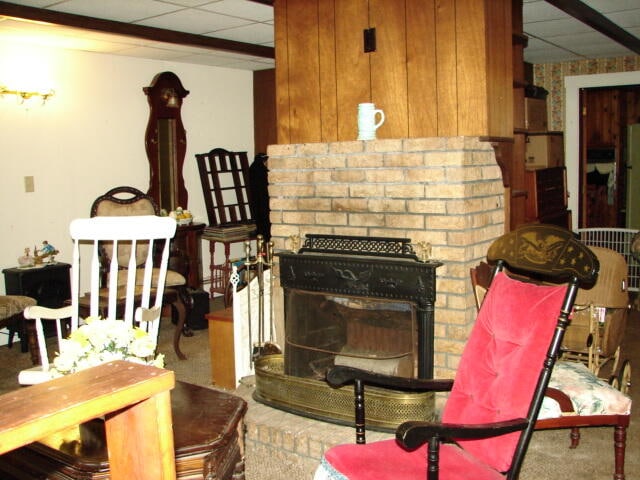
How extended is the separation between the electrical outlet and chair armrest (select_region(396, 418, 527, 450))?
14.3ft

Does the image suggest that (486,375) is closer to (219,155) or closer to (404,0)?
(404,0)

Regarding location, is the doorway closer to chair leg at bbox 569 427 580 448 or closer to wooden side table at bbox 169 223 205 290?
wooden side table at bbox 169 223 205 290

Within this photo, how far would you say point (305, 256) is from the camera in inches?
127

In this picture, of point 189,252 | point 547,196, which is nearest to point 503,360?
point 547,196

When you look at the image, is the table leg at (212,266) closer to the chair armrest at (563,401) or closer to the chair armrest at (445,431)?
the chair armrest at (563,401)

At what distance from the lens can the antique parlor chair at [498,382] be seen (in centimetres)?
187

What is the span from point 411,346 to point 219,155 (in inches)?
162

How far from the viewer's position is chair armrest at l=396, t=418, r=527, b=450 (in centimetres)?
168

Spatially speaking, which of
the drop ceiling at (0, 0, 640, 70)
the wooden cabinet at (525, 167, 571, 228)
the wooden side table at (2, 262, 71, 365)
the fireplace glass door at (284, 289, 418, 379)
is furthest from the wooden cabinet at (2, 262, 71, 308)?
the wooden cabinet at (525, 167, 571, 228)

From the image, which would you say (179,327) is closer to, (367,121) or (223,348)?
(223,348)

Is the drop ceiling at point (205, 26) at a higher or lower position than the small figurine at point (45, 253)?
higher

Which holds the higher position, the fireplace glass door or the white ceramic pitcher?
the white ceramic pitcher

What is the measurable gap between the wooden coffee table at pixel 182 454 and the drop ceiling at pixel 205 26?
3.09 m

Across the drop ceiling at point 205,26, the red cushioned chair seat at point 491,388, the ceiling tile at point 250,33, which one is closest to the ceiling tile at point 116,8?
the drop ceiling at point 205,26
